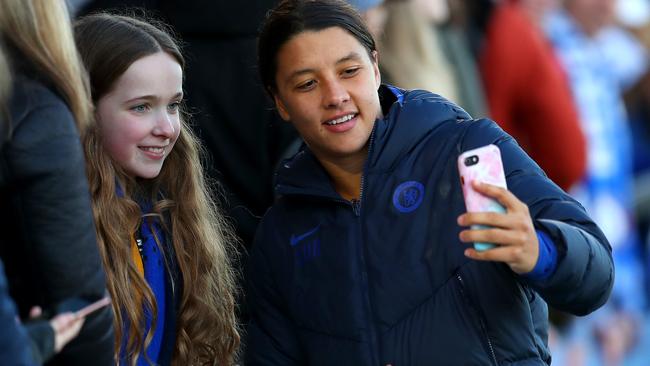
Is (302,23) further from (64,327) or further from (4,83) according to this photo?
(64,327)

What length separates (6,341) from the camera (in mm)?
2549

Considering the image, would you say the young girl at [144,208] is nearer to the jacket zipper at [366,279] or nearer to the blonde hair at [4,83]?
the jacket zipper at [366,279]

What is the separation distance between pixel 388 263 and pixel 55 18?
0.96m

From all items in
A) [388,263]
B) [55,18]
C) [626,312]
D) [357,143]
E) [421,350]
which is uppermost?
[55,18]

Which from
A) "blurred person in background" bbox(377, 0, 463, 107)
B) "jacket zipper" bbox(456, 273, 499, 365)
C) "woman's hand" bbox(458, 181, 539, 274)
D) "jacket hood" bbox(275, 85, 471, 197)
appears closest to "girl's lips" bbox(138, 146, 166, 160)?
"jacket hood" bbox(275, 85, 471, 197)

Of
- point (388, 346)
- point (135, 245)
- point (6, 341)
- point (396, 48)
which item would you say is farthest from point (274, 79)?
point (396, 48)

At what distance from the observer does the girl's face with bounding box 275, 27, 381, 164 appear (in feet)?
11.0

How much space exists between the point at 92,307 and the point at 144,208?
733 millimetres

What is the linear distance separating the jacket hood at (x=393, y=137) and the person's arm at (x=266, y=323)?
20cm

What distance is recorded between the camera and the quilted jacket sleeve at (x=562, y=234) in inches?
115

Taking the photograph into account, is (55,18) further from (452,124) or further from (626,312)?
(626,312)

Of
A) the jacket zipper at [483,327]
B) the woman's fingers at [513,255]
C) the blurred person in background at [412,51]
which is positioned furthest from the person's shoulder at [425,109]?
the blurred person in background at [412,51]

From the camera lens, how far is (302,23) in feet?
11.3

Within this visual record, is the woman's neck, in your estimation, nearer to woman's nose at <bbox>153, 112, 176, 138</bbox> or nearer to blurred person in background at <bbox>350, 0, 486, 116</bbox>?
woman's nose at <bbox>153, 112, 176, 138</bbox>
